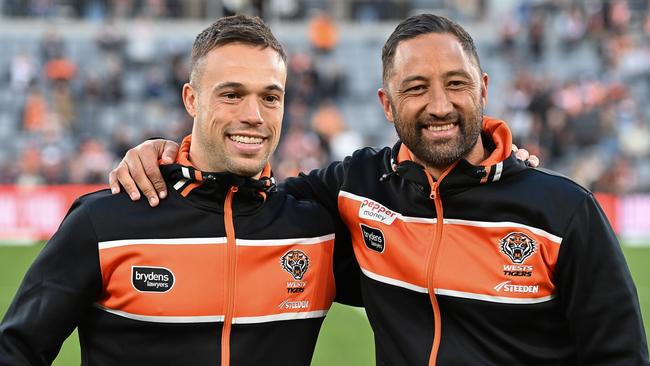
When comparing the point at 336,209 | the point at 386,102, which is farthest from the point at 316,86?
the point at 386,102

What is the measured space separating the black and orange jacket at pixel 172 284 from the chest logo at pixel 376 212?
1.17ft

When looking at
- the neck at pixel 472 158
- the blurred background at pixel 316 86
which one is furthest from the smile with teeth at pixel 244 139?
the blurred background at pixel 316 86

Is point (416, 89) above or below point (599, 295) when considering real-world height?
above

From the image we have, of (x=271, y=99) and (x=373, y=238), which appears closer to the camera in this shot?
(x=271, y=99)

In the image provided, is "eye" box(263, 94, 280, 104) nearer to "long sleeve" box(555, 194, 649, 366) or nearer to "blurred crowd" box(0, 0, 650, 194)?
"long sleeve" box(555, 194, 649, 366)

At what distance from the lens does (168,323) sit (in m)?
3.70

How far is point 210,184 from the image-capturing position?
12.4ft

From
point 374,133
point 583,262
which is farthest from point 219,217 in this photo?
point 374,133

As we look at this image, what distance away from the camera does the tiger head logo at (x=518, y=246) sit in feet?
12.1

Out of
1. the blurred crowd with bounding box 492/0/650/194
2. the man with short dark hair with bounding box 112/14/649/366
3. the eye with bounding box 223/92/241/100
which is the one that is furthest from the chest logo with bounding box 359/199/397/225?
the blurred crowd with bounding box 492/0/650/194

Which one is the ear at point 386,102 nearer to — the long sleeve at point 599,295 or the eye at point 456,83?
the eye at point 456,83

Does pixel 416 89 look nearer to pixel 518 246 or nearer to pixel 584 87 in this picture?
pixel 518 246

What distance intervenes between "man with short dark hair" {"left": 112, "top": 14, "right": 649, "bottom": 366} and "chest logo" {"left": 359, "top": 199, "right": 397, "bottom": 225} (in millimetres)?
11

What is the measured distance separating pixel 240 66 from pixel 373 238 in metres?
0.86
